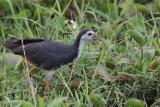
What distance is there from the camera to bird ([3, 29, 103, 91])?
3.79 m

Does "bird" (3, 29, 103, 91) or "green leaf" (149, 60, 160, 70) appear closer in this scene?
"green leaf" (149, 60, 160, 70)

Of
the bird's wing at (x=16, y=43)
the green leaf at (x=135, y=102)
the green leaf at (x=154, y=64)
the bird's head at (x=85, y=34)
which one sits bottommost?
the green leaf at (x=135, y=102)

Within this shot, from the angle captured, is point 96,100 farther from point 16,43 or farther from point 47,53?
point 16,43

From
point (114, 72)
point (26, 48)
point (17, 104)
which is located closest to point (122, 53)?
point (114, 72)

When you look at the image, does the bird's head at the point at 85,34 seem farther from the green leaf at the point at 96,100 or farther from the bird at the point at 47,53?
the green leaf at the point at 96,100

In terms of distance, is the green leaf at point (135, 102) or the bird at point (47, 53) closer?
the green leaf at point (135, 102)

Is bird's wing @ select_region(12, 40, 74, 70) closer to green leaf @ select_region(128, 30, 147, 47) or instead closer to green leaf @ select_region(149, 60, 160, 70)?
green leaf @ select_region(128, 30, 147, 47)

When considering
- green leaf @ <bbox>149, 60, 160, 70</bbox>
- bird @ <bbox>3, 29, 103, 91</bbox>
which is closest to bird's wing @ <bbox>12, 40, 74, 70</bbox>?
bird @ <bbox>3, 29, 103, 91</bbox>

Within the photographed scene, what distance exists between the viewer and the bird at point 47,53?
3793mm

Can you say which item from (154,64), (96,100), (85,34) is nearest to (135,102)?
(96,100)

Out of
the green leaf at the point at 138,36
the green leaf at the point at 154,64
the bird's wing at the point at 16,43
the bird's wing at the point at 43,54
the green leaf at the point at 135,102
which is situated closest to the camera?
the green leaf at the point at 135,102

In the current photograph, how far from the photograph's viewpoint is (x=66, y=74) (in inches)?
159

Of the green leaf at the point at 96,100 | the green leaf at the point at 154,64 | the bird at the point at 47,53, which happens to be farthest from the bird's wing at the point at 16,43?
the green leaf at the point at 154,64

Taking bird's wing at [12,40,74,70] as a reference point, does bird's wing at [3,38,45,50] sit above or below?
above
